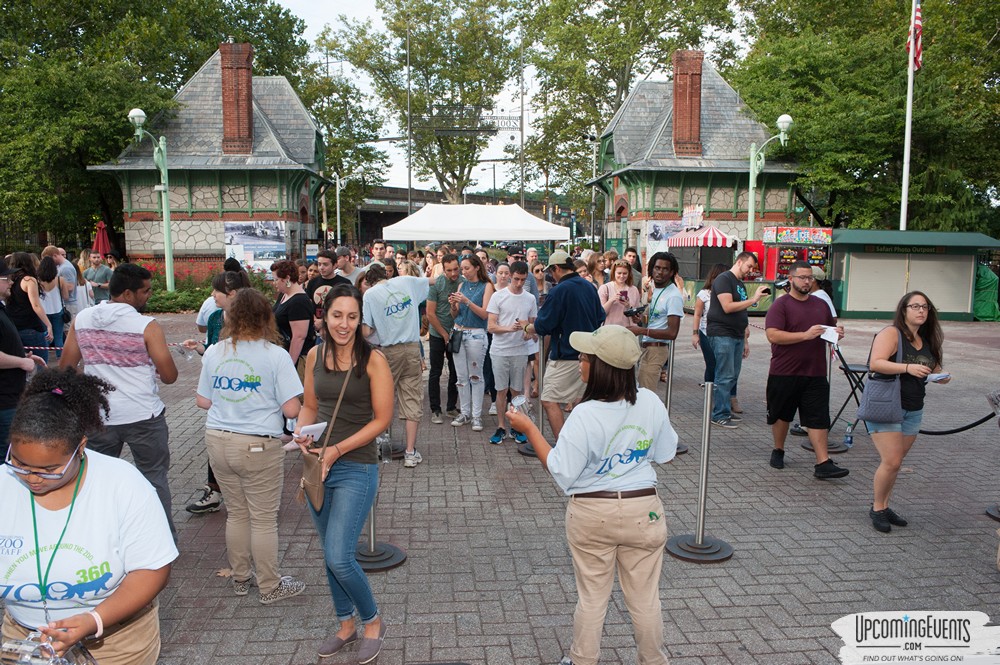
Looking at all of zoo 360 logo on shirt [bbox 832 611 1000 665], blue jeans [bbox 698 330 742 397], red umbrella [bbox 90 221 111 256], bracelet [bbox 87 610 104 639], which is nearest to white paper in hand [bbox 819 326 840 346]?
blue jeans [bbox 698 330 742 397]

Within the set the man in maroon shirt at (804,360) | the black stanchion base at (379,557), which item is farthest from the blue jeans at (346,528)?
the man in maroon shirt at (804,360)

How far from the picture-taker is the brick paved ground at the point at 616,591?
3.96 metres

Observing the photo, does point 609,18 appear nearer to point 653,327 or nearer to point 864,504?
point 653,327

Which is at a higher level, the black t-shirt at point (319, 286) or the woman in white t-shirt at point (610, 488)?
the black t-shirt at point (319, 286)

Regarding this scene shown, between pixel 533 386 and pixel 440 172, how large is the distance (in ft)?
126

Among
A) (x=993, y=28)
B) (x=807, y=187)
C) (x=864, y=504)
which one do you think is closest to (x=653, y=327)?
(x=864, y=504)

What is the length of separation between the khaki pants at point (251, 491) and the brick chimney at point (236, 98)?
24.9 meters

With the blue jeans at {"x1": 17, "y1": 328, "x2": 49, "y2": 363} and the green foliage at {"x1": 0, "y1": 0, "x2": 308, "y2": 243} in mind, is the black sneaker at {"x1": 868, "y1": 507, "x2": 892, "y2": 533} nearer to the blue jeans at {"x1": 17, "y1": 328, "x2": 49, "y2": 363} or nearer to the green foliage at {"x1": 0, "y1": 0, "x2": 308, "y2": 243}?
the blue jeans at {"x1": 17, "y1": 328, "x2": 49, "y2": 363}

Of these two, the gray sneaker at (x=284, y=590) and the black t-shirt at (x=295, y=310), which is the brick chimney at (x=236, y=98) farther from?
the gray sneaker at (x=284, y=590)

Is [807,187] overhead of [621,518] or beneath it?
overhead

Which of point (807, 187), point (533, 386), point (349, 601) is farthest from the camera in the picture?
point (807, 187)

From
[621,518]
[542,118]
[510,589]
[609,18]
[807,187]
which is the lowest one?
[510,589]

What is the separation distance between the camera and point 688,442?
26.3 ft

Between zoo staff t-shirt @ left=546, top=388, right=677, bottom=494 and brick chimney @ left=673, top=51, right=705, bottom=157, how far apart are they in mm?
26644
